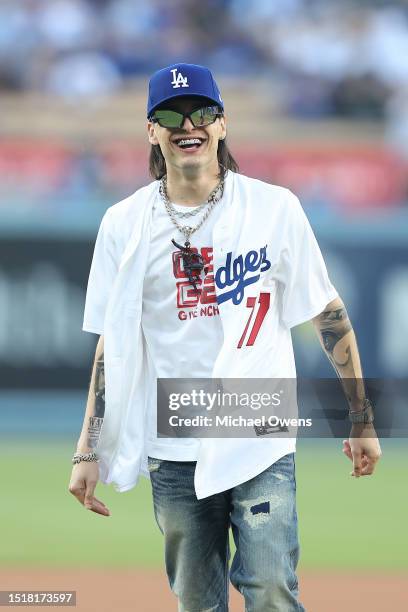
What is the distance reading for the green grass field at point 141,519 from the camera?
22.6 ft

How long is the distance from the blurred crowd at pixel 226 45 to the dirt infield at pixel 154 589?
27.7 ft

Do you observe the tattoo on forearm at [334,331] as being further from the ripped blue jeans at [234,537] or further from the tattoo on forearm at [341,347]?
the ripped blue jeans at [234,537]

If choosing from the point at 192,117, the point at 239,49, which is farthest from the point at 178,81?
the point at 239,49

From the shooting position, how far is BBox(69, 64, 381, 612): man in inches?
134

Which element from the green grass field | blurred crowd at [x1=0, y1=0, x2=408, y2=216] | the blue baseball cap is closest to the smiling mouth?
the blue baseball cap

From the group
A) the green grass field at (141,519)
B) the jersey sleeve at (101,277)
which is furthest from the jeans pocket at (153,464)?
the green grass field at (141,519)

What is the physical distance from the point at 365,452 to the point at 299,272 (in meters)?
0.57

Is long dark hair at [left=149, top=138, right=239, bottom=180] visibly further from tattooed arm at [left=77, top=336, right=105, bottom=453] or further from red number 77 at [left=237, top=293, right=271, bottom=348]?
tattooed arm at [left=77, top=336, right=105, bottom=453]

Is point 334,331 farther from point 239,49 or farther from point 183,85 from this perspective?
point 239,49

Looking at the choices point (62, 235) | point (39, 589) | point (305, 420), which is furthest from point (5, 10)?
point (305, 420)

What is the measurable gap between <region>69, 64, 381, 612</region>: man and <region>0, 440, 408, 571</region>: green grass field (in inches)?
128

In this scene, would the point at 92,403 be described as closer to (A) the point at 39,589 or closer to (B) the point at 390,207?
(A) the point at 39,589

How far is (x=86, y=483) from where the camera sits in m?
3.47

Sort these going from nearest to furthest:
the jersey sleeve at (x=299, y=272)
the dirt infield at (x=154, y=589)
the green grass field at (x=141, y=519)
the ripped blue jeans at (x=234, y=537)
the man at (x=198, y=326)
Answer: the ripped blue jeans at (x=234, y=537)
the man at (x=198, y=326)
the jersey sleeve at (x=299, y=272)
the dirt infield at (x=154, y=589)
the green grass field at (x=141, y=519)
